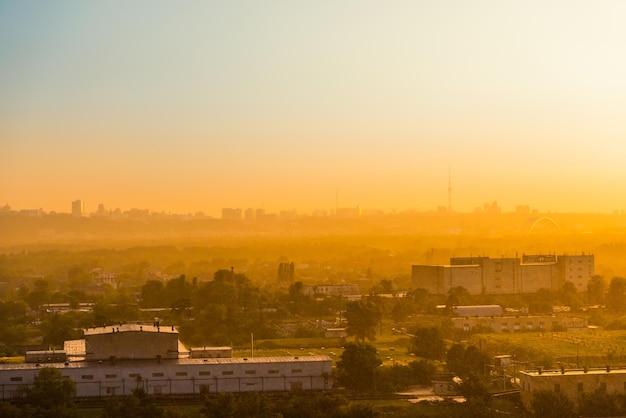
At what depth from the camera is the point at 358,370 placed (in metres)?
17.0

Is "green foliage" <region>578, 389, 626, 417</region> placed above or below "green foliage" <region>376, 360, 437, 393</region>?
below

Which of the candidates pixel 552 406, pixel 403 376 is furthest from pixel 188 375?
pixel 552 406

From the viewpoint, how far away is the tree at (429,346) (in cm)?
2061

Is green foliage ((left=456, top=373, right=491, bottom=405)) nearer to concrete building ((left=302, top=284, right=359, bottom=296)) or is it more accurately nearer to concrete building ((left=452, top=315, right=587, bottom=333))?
concrete building ((left=452, top=315, right=587, bottom=333))

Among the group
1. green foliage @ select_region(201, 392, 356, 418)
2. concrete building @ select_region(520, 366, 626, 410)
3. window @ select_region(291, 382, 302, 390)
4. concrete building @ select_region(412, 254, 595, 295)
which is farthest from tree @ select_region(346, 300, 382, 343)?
concrete building @ select_region(412, 254, 595, 295)

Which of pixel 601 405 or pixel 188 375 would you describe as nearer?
pixel 601 405

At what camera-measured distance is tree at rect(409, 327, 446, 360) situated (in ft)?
67.6

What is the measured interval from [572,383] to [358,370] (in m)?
3.11

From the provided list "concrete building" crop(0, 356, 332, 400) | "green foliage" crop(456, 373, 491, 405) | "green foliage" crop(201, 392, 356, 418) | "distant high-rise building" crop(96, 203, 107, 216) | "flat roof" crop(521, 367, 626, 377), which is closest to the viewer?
"green foliage" crop(201, 392, 356, 418)

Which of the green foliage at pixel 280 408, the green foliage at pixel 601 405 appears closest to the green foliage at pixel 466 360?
the green foliage at pixel 601 405

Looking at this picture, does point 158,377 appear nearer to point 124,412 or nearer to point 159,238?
point 124,412

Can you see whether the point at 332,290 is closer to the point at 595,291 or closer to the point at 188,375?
the point at 595,291

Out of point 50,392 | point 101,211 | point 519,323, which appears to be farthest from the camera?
point 101,211

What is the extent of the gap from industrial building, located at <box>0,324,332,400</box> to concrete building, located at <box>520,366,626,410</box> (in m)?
2.85
